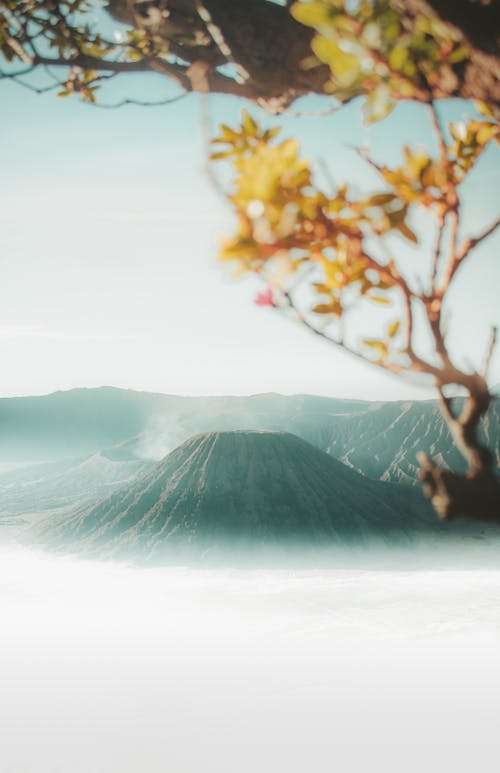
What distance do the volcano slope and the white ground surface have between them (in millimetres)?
4866

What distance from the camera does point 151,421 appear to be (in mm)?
125688

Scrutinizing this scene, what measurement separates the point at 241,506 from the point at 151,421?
69027 mm

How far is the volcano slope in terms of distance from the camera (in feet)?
198

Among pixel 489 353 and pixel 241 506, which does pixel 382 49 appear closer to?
pixel 489 353

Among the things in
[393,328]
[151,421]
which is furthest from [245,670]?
[393,328]

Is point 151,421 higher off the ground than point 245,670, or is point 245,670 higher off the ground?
point 151,421

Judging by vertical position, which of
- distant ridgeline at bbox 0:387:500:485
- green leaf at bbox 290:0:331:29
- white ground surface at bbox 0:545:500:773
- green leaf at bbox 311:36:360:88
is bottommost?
white ground surface at bbox 0:545:500:773

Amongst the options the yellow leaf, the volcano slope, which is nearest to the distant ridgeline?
the volcano slope

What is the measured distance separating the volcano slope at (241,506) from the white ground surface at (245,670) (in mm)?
4866

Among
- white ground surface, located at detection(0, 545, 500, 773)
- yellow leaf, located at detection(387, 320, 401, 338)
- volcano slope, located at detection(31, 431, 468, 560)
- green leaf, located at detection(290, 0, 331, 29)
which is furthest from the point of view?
white ground surface, located at detection(0, 545, 500, 773)

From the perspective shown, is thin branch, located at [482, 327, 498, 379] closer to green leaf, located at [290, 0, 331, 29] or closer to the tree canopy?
the tree canopy

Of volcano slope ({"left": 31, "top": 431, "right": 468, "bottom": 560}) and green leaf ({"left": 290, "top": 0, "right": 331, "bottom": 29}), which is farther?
volcano slope ({"left": 31, "top": 431, "right": 468, "bottom": 560})

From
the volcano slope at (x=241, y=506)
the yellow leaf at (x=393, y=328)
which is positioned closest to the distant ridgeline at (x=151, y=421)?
the volcano slope at (x=241, y=506)

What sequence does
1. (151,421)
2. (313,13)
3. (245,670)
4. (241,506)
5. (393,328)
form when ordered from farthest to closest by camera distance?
(151,421), (245,670), (241,506), (393,328), (313,13)
